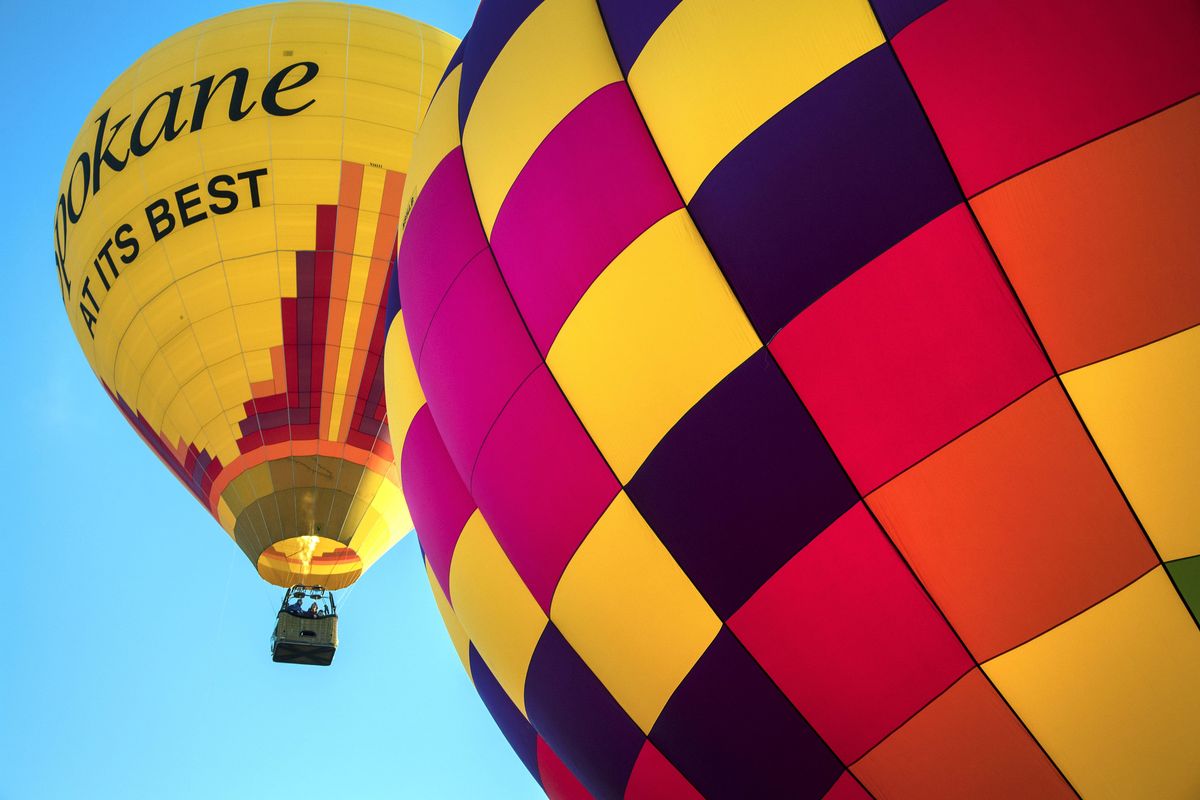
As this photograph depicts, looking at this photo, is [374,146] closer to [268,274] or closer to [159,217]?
[268,274]

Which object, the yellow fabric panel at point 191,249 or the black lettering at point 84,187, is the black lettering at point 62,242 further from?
the yellow fabric panel at point 191,249

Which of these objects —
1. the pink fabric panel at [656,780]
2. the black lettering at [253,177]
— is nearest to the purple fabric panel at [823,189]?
the pink fabric panel at [656,780]

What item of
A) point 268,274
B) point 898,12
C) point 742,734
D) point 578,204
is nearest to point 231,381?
point 268,274

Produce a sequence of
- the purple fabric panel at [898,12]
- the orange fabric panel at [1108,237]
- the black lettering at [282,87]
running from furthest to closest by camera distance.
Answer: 1. the black lettering at [282,87]
2. the purple fabric panel at [898,12]
3. the orange fabric panel at [1108,237]

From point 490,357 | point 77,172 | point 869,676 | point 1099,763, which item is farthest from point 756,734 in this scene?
point 77,172

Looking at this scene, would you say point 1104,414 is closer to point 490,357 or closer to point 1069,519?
point 1069,519

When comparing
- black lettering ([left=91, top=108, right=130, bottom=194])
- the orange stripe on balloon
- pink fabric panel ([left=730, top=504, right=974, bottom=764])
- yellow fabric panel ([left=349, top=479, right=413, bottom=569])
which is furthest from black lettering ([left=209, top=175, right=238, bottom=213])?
pink fabric panel ([left=730, top=504, right=974, bottom=764])

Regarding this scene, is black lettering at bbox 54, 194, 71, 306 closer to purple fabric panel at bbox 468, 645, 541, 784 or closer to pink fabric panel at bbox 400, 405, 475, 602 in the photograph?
pink fabric panel at bbox 400, 405, 475, 602
